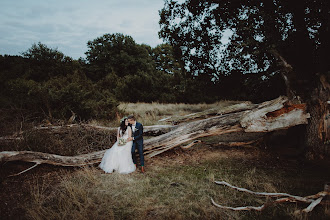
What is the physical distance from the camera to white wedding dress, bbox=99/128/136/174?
15.9 ft

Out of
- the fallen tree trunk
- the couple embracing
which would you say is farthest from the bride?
the fallen tree trunk

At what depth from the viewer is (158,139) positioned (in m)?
5.73

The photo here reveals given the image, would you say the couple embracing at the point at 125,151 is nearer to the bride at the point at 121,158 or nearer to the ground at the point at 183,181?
the bride at the point at 121,158

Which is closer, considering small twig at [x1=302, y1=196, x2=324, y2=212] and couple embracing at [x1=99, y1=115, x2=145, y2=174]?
small twig at [x1=302, y1=196, x2=324, y2=212]

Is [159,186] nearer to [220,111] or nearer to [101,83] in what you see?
[220,111]

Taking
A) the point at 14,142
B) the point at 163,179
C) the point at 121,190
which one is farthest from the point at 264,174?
the point at 14,142

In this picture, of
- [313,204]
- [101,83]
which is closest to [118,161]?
[313,204]

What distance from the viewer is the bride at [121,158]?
487 centimetres

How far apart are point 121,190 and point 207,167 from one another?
243 cm

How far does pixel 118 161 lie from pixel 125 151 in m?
0.32

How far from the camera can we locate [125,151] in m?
5.08

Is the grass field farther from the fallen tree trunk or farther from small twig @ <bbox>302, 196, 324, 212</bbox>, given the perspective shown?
the fallen tree trunk

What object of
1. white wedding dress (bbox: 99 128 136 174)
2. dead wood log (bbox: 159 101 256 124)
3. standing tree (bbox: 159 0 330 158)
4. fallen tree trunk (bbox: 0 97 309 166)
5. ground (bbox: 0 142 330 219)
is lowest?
ground (bbox: 0 142 330 219)

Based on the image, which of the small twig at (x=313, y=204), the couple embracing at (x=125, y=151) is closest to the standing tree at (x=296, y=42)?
the small twig at (x=313, y=204)
